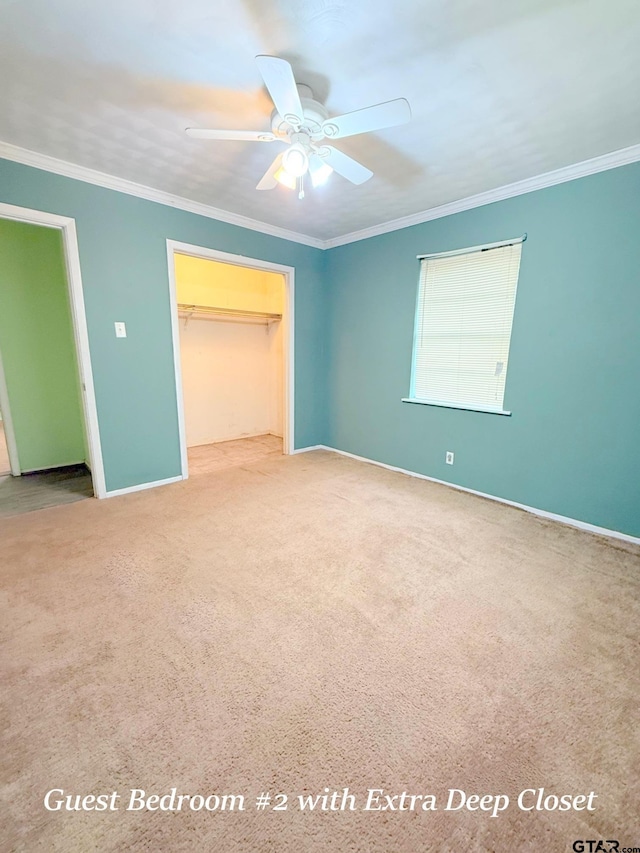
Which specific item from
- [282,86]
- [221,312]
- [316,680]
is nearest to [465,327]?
[282,86]

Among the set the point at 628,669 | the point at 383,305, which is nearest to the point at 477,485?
the point at 628,669

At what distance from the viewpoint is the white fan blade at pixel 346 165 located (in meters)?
1.85

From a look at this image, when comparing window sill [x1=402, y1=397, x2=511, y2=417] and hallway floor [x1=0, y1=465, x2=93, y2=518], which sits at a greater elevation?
window sill [x1=402, y1=397, x2=511, y2=417]

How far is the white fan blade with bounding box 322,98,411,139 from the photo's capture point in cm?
144

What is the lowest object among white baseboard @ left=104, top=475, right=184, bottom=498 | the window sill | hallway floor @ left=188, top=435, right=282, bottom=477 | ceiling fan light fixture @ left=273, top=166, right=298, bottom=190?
hallway floor @ left=188, top=435, right=282, bottom=477

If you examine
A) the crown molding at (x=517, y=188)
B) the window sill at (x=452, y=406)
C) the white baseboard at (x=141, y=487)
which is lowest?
the white baseboard at (x=141, y=487)

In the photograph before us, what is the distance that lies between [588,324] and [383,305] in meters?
1.88

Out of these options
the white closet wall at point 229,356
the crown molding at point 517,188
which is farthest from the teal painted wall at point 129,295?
the crown molding at point 517,188

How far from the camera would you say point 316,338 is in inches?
173

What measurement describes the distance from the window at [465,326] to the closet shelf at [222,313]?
93.1 inches

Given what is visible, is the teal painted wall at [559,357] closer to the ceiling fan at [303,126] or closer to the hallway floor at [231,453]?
the ceiling fan at [303,126]

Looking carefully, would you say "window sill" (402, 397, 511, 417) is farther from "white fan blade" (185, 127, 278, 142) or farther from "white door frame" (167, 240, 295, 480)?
"white fan blade" (185, 127, 278, 142)

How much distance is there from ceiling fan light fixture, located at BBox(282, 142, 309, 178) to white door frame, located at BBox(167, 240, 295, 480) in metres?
1.75

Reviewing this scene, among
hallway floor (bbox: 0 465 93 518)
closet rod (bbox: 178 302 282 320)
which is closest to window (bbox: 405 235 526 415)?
closet rod (bbox: 178 302 282 320)
